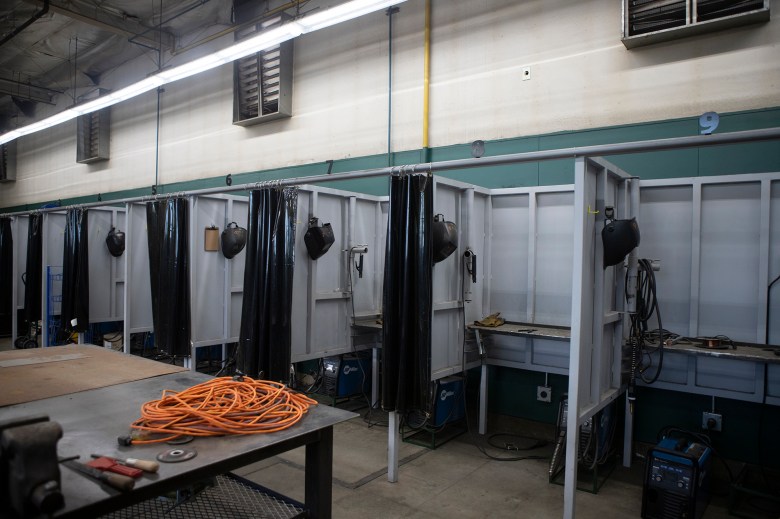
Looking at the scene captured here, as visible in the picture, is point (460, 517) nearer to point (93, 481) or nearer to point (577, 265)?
point (577, 265)

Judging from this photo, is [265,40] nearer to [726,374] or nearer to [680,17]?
[680,17]

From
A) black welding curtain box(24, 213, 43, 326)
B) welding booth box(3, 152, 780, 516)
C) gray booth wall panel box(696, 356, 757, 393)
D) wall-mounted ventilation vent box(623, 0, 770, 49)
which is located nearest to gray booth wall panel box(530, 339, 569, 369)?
welding booth box(3, 152, 780, 516)

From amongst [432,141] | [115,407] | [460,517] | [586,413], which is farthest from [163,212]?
[586,413]

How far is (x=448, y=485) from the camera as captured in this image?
10.6 feet

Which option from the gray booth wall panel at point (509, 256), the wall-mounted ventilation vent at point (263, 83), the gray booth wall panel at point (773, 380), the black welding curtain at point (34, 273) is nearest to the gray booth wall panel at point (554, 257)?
the gray booth wall panel at point (509, 256)

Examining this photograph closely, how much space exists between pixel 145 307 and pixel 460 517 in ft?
13.9

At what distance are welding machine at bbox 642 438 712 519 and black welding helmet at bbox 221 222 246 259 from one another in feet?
11.9

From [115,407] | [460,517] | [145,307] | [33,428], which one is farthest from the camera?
[145,307]

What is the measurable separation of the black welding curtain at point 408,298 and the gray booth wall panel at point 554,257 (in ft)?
4.61

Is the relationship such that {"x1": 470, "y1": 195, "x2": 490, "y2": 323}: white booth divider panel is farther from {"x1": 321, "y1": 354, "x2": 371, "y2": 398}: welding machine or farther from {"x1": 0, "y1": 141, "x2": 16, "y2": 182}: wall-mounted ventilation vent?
{"x1": 0, "y1": 141, "x2": 16, "y2": 182}: wall-mounted ventilation vent

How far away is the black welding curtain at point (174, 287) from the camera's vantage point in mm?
4426

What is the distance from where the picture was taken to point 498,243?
4371 millimetres

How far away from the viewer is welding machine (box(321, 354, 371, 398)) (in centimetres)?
475

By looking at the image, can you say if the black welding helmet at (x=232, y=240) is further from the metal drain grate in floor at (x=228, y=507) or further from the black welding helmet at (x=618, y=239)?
the black welding helmet at (x=618, y=239)
